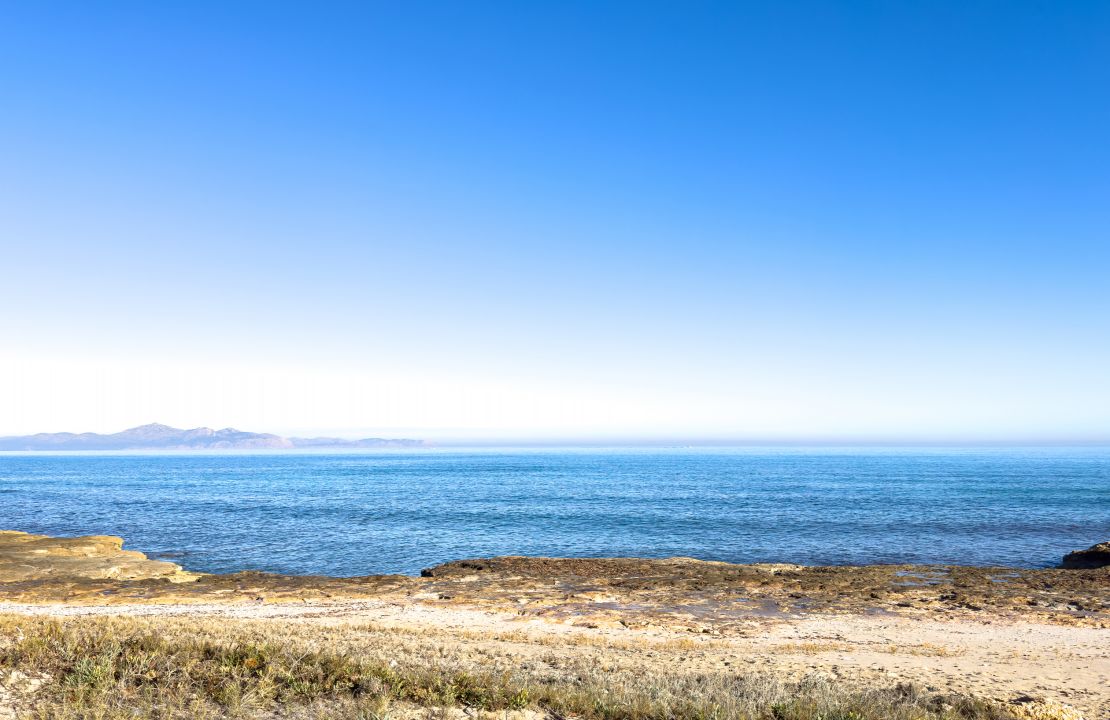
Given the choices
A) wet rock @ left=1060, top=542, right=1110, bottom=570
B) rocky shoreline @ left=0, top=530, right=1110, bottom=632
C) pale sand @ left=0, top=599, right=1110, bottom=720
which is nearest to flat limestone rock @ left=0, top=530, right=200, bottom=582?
rocky shoreline @ left=0, top=530, right=1110, bottom=632

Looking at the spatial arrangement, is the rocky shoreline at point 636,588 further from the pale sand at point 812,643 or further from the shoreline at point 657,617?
the pale sand at point 812,643

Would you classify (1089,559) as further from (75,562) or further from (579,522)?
(75,562)

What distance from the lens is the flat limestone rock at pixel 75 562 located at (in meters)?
30.9

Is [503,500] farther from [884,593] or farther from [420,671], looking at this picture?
[420,671]

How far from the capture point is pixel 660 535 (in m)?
47.2

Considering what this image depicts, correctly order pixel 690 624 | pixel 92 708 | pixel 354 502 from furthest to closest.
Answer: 1. pixel 354 502
2. pixel 690 624
3. pixel 92 708

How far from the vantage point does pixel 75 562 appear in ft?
111

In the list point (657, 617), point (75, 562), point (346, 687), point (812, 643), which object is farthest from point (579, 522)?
point (346, 687)

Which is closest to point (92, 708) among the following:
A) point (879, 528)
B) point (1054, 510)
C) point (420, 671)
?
point (420, 671)

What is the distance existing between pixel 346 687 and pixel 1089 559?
41285 millimetres

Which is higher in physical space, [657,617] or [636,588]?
[657,617]

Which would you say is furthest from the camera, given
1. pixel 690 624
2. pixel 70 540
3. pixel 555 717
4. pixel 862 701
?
pixel 70 540

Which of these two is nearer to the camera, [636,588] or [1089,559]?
[636,588]

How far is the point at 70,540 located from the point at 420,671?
1579 inches
